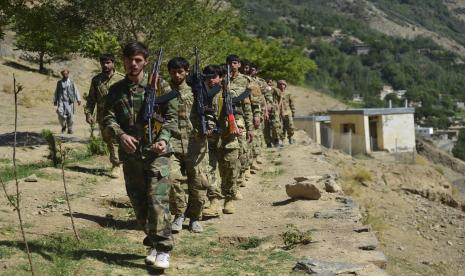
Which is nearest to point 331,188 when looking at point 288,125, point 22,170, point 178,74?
point 178,74

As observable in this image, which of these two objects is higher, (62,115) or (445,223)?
(62,115)

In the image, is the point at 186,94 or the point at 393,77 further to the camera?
the point at 393,77

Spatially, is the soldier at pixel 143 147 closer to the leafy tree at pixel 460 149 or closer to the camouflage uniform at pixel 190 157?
the camouflage uniform at pixel 190 157

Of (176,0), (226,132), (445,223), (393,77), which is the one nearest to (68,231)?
(226,132)

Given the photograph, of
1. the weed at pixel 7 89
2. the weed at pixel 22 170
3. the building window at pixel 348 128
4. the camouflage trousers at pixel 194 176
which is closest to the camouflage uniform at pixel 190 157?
the camouflage trousers at pixel 194 176

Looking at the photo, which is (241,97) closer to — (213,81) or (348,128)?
Answer: (213,81)

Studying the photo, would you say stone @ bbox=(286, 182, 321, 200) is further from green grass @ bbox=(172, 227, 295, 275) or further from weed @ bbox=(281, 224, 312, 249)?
green grass @ bbox=(172, 227, 295, 275)

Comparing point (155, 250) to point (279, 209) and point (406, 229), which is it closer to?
point (279, 209)

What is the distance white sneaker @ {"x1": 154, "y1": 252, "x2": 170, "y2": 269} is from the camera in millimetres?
5047

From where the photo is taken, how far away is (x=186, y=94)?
21.7 feet

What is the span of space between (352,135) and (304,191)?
26289 millimetres

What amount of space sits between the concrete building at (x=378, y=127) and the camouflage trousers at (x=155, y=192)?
30174 millimetres

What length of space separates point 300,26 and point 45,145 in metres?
150

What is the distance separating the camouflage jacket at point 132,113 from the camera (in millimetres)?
5172
